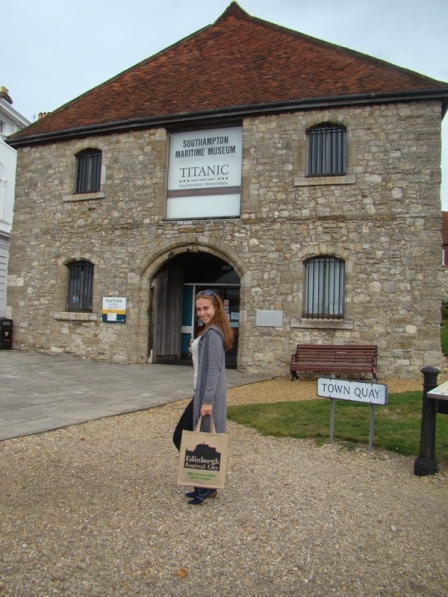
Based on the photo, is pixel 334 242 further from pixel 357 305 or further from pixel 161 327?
pixel 161 327

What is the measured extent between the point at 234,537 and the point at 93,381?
7886 millimetres

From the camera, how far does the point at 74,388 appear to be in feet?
32.8

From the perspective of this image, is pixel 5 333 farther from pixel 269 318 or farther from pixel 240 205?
pixel 269 318

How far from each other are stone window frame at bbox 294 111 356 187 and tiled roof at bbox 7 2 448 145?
37 cm

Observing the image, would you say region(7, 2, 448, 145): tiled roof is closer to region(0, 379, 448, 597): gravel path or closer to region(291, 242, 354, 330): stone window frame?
region(291, 242, 354, 330): stone window frame

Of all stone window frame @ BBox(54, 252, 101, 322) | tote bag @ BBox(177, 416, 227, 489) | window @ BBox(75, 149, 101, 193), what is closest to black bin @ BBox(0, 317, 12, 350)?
stone window frame @ BBox(54, 252, 101, 322)

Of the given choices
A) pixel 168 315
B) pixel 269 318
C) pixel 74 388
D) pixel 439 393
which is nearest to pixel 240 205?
pixel 269 318

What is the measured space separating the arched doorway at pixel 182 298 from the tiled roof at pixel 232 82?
435 cm

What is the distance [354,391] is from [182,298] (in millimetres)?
11174

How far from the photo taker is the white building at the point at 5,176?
2708 cm

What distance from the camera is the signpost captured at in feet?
19.1

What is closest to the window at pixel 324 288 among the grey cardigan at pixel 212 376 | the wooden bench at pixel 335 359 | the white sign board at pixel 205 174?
the wooden bench at pixel 335 359

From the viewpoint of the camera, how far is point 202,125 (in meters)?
14.6

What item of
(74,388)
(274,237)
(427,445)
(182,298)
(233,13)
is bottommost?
(74,388)
